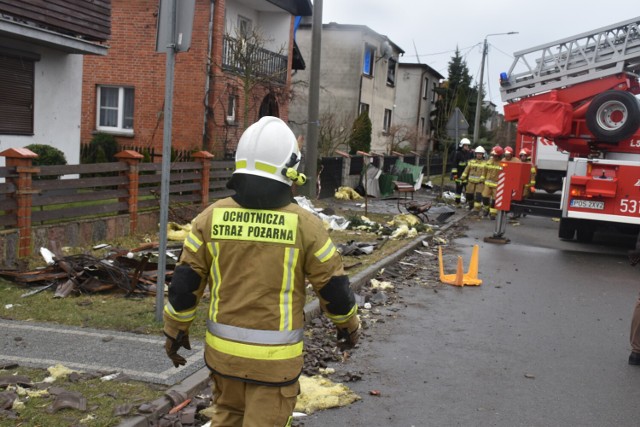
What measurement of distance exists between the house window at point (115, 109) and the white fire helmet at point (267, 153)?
18396 millimetres

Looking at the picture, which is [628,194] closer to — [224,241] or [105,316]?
[105,316]

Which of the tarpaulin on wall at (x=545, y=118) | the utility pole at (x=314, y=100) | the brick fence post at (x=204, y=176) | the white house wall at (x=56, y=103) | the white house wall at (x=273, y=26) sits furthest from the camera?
the white house wall at (x=273, y=26)

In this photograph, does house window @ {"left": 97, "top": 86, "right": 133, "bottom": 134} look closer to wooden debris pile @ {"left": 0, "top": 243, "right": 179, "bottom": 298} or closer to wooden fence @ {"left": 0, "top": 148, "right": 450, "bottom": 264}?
wooden fence @ {"left": 0, "top": 148, "right": 450, "bottom": 264}

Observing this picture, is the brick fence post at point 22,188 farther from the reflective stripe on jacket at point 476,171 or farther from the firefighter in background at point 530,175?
the reflective stripe on jacket at point 476,171

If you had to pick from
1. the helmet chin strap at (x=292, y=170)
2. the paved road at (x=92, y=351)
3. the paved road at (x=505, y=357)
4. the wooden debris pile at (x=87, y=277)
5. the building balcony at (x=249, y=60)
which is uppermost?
the building balcony at (x=249, y=60)

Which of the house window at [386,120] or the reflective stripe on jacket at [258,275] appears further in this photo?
the house window at [386,120]

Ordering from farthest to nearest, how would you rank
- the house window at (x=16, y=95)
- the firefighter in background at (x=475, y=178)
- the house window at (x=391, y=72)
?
the house window at (x=391, y=72) → the firefighter in background at (x=475, y=178) → the house window at (x=16, y=95)

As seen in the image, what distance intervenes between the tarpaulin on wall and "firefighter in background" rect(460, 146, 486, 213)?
522cm

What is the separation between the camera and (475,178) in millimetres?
19875

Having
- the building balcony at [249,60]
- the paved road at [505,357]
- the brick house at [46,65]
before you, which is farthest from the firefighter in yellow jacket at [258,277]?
the building balcony at [249,60]

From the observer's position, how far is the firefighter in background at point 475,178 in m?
19.7

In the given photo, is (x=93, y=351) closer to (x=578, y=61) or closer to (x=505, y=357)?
(x=505, y=357)

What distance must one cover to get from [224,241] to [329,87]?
107 feet

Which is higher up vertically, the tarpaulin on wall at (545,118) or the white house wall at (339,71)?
the white house wall at (339,71)
